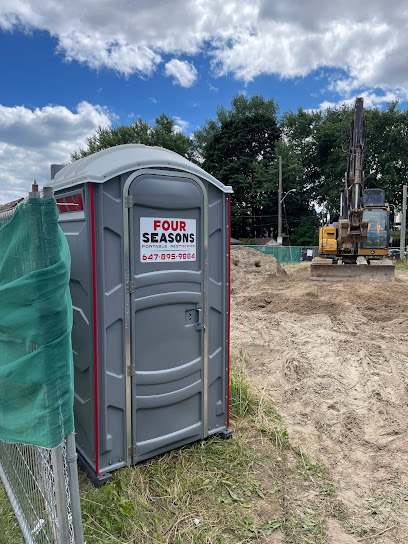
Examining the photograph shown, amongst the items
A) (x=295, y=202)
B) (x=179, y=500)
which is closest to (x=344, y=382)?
(x=179, y=500)

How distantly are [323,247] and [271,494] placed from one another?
13.9 m

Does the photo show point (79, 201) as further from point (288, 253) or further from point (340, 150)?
point (340, 150)

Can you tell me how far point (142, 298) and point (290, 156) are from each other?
42375 mm

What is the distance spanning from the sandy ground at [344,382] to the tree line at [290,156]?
32050 mm

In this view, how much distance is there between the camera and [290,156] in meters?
42.3

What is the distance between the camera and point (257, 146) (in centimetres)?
4478

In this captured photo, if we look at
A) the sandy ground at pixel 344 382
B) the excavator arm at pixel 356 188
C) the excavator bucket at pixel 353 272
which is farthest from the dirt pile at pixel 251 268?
the sandy ground at pixel 344 382

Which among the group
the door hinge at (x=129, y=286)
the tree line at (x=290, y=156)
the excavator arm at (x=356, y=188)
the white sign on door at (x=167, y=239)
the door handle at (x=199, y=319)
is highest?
the tree line at (x=290, y=156)

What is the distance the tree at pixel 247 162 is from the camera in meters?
42.3

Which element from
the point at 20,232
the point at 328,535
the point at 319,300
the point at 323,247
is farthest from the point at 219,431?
the point at 323,247

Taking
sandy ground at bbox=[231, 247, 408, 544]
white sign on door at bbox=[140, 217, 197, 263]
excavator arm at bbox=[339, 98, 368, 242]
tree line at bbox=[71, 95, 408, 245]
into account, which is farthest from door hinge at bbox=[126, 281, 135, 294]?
tree line at bbox=[71, 95, 408, 245]

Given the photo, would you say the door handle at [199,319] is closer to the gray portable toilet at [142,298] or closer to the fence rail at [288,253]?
the gray portable toilet at [142,298]

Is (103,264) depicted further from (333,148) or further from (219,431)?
(333,148)

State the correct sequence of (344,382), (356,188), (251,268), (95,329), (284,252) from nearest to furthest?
(95,329)
(344,382)
(356,188)
(251,268)
(284,252)
